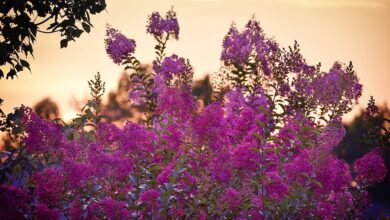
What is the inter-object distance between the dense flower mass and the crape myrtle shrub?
2.46 ft

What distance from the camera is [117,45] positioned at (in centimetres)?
833

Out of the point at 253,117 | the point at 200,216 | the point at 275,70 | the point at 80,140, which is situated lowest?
the point at 200,216

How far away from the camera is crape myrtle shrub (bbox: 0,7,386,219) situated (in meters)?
6.07

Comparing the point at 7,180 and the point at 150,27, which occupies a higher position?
the point at 150,27

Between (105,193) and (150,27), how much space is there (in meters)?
2.95

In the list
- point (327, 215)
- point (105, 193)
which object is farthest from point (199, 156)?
point (327, 215)

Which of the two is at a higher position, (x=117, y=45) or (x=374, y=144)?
(x=117, y=45)

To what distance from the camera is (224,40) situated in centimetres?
938

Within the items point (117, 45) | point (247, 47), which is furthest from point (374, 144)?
point (117, 45)

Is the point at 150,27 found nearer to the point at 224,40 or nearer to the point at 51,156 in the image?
the point at 224,40

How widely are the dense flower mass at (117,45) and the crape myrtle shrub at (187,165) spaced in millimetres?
748

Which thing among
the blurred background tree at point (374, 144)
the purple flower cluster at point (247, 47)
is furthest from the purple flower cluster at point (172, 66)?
the blurred background tree at point (374, 144)

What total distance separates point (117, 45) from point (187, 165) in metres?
2.38

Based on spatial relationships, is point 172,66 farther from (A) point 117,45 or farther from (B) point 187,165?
(B) point 187,165
